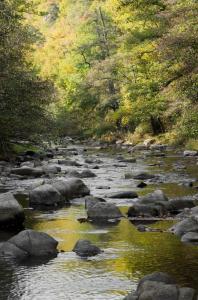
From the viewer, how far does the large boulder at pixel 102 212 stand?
12453 mm

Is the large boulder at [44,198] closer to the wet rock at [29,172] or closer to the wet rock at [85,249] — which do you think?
the wet rock at [85,249]

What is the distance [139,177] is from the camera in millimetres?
20344

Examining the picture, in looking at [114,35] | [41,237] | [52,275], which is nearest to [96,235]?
[41,237]

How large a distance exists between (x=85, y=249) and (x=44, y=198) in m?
5.05

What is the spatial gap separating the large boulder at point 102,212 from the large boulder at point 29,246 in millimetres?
2713

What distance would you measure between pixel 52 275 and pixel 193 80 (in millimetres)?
14200

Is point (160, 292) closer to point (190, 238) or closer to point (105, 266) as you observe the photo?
point (105, 266)

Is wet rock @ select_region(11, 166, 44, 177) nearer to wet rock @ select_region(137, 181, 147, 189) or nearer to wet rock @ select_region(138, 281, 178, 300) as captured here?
wet rock @ select_region(137, 181, 147, 189)

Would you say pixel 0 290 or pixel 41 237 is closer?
pixel 0 290

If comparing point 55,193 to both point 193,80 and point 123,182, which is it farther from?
point 193,80

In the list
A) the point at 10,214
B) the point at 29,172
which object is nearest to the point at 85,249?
the point at 10,214

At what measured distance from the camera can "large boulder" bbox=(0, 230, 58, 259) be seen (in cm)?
943

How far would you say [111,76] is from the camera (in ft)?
143

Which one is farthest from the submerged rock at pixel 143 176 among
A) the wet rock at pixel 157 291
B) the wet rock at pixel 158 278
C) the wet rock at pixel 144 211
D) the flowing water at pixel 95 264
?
the wet rock at pixel 157 291
